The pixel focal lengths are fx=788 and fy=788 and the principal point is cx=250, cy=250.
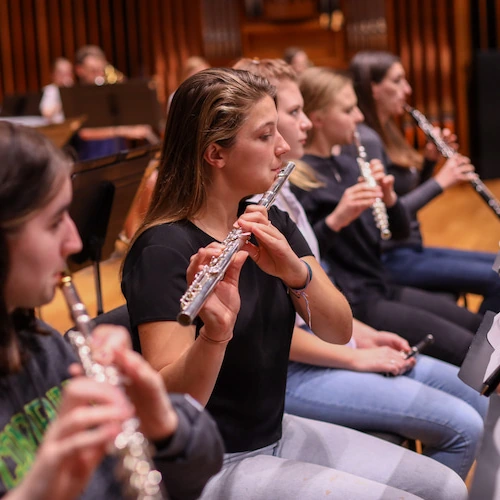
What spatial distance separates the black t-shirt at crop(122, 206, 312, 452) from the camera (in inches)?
55.9

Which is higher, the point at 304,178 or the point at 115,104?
the point at 115,104

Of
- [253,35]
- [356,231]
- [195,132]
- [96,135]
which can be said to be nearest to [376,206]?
[356,231]

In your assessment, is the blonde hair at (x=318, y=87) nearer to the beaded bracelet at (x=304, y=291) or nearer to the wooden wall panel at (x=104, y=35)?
the beaded bracelet at (x=304, y=291)

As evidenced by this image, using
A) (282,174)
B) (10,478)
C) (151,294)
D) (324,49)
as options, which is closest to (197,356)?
(151,294)

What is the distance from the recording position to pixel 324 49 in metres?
7.84

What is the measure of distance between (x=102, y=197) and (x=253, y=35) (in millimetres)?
6073

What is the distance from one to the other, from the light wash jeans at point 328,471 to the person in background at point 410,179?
0.96m

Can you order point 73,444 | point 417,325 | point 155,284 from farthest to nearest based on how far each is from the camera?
1. point 417,325
2. point 155,284
3. point 73,444

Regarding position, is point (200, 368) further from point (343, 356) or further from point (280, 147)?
point (343, 356)

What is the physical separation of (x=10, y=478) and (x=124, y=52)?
7.39 meters

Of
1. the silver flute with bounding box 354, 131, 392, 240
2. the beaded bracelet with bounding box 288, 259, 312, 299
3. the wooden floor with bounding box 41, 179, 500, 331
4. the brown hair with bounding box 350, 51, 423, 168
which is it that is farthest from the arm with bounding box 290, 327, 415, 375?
the wooden floor with bounding box 41, 179, 500, 331

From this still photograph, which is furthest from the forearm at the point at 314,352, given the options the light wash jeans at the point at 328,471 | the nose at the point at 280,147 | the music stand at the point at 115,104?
the music stand at the point at 115,104

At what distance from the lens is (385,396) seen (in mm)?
1908

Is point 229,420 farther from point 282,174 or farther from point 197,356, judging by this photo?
point 282,174
